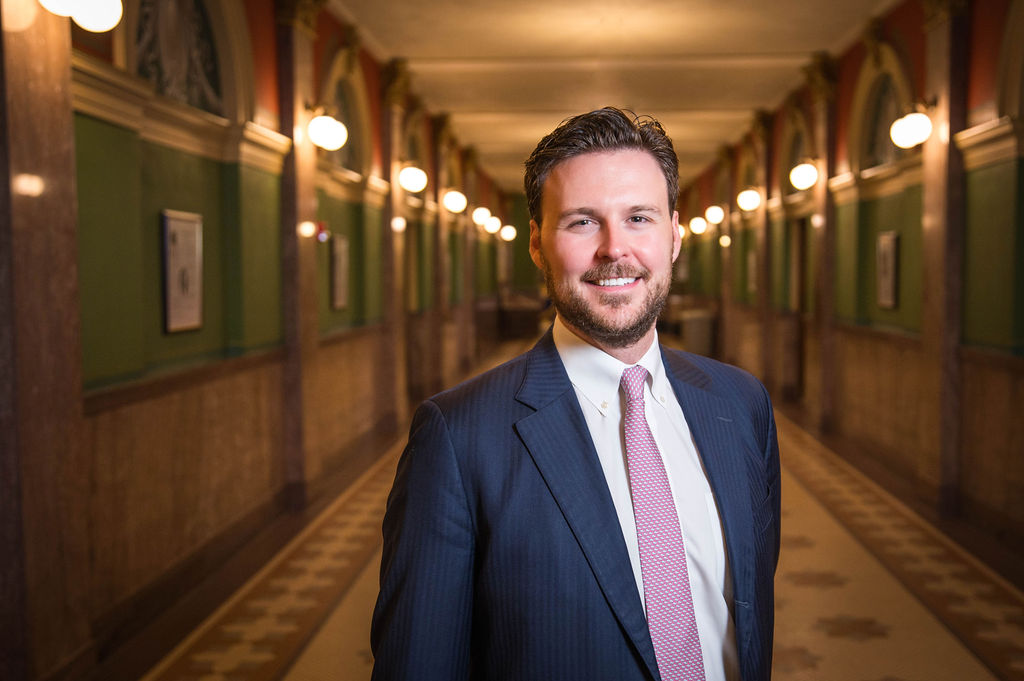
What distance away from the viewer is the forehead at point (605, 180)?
50.6 inches

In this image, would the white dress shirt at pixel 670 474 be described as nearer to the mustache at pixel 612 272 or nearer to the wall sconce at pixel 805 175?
the mustache at pixel 612 272

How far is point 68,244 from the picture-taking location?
Answer: 10.6ft

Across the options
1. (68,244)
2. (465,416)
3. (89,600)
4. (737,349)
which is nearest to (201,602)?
(89,600)

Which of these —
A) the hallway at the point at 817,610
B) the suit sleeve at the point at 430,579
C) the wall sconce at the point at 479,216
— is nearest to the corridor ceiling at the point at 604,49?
the wall sconce at the point at 479,216

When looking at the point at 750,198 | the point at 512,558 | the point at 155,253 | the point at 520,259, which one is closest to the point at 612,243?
the point at 512,558

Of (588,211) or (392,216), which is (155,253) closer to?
(588,211)

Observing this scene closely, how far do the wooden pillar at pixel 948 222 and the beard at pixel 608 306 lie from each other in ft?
16.9

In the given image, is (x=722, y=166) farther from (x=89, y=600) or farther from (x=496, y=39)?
(x=89, y=600)

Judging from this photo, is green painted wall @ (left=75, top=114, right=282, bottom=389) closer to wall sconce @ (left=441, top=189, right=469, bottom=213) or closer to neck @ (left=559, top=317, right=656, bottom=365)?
neck @ (left=559, top=317, right=656, bottom=365)

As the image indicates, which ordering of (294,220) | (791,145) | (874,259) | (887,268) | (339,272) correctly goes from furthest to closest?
(791,145) → (874,259) → (339,272) → (887,268) → (294,220)

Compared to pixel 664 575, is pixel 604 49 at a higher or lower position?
higher

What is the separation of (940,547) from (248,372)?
4.19 m

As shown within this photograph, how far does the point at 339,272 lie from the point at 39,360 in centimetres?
457

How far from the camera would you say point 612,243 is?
1266 millimetres
